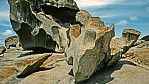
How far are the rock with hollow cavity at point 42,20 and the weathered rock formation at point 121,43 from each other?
14.7 metres

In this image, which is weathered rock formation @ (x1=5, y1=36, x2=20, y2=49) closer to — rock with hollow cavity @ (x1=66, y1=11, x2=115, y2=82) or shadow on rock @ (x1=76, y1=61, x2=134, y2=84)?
rock with hollow cavity @ (x1=66, y1=11, x2=115, y2=82)

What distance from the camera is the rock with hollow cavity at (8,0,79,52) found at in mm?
37906

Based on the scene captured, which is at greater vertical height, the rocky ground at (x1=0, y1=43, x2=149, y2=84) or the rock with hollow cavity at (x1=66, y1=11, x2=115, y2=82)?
the rock with hollow cavity at (x1=66, y1=11, x2=115, y2=82)

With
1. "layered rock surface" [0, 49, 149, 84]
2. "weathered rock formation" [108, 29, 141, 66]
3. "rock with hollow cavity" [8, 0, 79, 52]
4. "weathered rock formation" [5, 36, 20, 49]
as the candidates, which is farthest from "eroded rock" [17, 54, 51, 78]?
"weathered rock formation" [5, 36, 20, 49]

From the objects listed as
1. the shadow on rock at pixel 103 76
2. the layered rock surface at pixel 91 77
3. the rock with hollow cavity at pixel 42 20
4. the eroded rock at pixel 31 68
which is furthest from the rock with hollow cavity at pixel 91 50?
the rock with hollow cavity at pixel 42 20

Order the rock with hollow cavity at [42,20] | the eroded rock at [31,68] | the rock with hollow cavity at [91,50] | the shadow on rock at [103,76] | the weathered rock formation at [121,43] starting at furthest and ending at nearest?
1. the rock with hollow cavity at [42,20]
2. the eroded rock at [31,68]
3. the weathered rock formation at [121,43]
4. the shadow on rock at [103,76]
5. the rock with hollow cavity at [91,50]

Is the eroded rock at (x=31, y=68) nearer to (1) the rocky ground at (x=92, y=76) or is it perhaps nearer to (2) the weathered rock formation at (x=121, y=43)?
(1) the rocky ground at (x=92, y=76)

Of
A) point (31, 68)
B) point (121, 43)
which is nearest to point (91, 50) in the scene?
point (121, 43)

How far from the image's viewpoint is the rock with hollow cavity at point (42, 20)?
37.9 metres

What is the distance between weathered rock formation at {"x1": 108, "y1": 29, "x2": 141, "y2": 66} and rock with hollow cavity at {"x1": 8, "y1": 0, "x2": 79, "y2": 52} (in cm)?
1473

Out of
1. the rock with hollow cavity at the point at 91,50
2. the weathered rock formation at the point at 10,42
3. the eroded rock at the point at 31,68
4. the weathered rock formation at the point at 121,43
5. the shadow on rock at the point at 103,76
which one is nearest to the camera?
the rock with hollow cavity at the point at 91,50

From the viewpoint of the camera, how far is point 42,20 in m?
38.1

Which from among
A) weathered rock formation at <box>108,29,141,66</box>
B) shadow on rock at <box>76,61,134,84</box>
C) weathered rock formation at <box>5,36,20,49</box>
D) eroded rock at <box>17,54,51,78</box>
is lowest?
weathered rock formation at <box>5,36,20,49</box>

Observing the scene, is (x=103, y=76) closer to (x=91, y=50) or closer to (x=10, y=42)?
(x=91, y=50)
